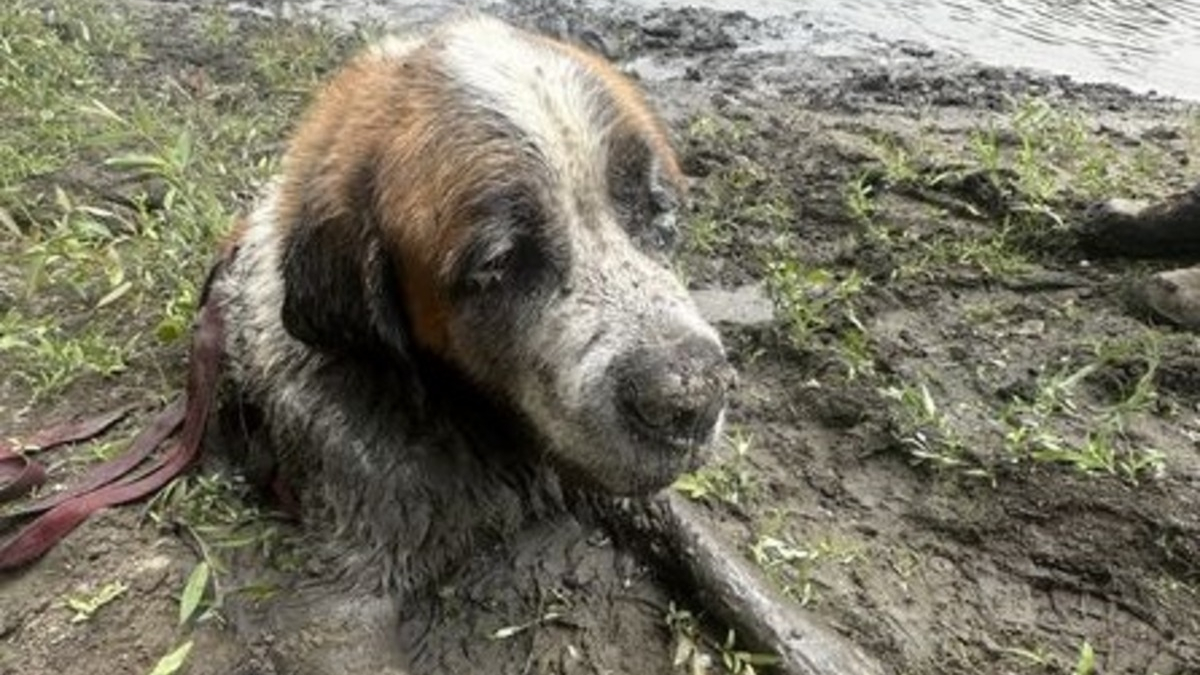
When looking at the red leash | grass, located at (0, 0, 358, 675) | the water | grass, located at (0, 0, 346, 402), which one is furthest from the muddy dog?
the water

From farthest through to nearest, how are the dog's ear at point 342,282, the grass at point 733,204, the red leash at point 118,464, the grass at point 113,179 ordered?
the grass at point 733,204 → the grass at point 113,179 → the red leash at point 118,464 → the dog's ear at point 342,282

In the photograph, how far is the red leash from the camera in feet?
11.5

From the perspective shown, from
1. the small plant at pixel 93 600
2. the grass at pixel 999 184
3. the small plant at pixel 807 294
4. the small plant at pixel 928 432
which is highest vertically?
the small plant at pixel 93 600

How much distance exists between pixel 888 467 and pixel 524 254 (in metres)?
1.64

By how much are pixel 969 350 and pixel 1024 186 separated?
4.22 feet

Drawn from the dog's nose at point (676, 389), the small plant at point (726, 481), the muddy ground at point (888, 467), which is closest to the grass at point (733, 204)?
the muddy ground at point (888, 467)

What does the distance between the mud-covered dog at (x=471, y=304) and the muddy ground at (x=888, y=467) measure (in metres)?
0.28

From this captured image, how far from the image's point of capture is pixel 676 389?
274 centimetres

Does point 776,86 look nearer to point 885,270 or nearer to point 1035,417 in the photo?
point 885,270

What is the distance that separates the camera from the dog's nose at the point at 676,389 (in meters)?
2.75

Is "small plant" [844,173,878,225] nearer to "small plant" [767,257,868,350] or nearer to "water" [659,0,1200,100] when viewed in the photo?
"small plant" [767,257,868,350]

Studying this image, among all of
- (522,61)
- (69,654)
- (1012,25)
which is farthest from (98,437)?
(1012,25)

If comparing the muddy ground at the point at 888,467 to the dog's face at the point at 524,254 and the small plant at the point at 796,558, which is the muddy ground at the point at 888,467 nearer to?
the small plant at the point at 796,558

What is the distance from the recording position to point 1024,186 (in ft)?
18.1
